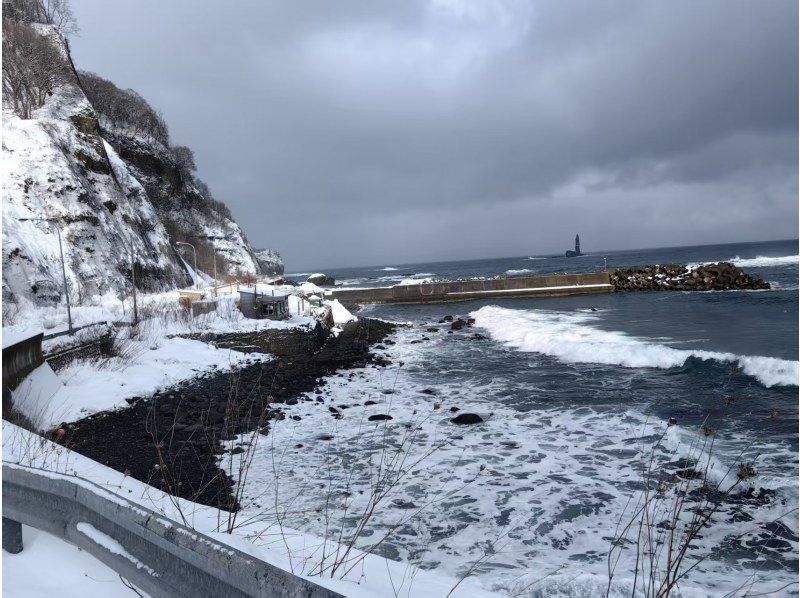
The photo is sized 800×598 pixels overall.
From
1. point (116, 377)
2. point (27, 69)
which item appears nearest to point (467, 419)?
point (116, 377)

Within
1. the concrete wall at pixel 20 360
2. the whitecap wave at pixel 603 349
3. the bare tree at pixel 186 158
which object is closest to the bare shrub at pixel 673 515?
the whitecap wave at pixel 603 349

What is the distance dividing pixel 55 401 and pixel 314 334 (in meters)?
11.8

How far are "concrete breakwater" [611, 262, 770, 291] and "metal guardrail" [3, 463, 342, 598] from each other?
52.5 meters

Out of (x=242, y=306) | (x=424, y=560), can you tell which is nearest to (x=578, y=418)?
(x=424, y=560)

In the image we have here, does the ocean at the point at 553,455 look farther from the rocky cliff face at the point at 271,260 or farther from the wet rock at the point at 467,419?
the rocky cliff face at the point at 271,260

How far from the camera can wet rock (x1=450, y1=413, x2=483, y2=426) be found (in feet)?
33.5

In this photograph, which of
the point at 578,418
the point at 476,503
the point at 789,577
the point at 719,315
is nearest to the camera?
the point at 789,577

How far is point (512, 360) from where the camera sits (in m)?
17.8

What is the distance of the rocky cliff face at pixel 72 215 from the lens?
2180 centimetres

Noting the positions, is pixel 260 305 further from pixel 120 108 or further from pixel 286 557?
pixel 120 108

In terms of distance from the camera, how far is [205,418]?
9.70m

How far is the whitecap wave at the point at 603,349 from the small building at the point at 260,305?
11.2 metres

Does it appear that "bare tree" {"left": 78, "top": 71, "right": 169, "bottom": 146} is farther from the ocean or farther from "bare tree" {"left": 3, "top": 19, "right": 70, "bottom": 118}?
the ocean

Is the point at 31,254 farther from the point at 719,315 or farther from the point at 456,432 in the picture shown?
the point at 719,315
